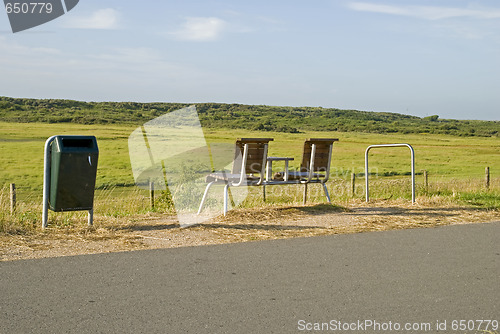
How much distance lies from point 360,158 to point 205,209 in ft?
200

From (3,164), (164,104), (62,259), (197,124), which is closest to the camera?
(62,259)

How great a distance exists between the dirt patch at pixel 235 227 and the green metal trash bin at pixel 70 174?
39 cm

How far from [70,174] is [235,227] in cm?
243

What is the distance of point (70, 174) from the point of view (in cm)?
830

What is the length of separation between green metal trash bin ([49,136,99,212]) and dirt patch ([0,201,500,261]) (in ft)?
1.27

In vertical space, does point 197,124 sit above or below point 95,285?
above

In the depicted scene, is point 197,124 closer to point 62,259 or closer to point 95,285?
point 62,259

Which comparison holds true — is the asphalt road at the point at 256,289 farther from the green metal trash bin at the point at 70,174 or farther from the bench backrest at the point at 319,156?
the bench backrest at the point at 319,156

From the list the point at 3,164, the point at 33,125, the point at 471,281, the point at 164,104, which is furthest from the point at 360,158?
the point at 33,125

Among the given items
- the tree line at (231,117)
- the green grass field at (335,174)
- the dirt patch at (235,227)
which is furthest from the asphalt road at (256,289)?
the tree line at (231,117)

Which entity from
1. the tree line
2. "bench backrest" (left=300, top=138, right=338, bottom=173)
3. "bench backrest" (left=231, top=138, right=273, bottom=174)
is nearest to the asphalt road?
"bench backrest" (left=231, top=138, right=273, bottom=174)

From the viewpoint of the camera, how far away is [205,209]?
11.2m

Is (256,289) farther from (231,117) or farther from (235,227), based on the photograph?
(231,117)

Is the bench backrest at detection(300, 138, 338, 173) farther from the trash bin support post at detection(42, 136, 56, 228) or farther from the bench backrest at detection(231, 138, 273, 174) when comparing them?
the trash bin support post at detection(42, 136, 56, 228)
